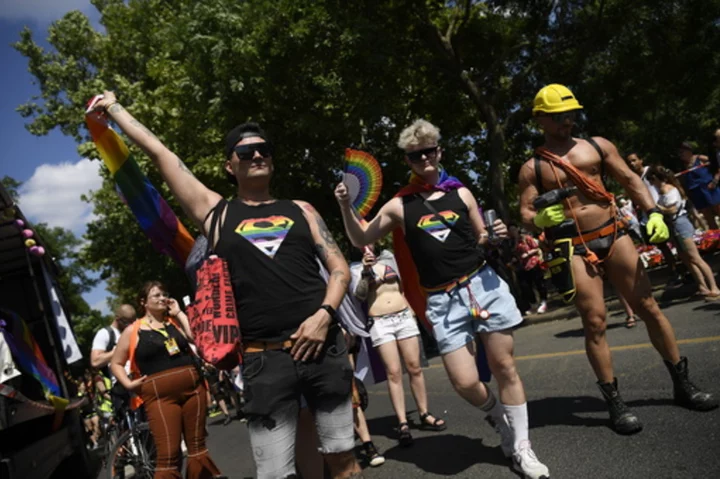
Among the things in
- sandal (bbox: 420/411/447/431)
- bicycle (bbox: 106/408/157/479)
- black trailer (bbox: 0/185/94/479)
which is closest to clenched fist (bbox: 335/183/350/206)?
black trailer (bbox: 0/185/94/479)

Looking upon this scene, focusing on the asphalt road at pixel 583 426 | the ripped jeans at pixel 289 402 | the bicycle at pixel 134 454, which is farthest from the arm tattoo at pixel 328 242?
the bicycle at pixel 134 454

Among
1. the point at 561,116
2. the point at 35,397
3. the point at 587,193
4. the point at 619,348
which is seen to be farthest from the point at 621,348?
the point at 35,397

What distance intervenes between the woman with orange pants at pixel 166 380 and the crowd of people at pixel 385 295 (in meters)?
0.01

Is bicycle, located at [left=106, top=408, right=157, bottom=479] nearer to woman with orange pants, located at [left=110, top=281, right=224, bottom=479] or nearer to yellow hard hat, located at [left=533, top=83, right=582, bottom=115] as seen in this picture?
woman with orange pants, located at [left=110, top=281, right=224, bottom=479]

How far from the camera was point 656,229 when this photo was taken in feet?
14.3

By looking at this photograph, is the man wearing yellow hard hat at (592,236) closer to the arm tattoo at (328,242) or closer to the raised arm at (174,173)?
the arm tattoo at (328,242)

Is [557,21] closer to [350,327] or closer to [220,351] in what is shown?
[350,327]

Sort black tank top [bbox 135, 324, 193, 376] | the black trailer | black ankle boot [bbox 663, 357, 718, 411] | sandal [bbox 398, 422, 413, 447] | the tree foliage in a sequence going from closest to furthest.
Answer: the black trailer < black ankle boot [bbox 663, 357, 718, 411] < black tank top [bbox 135, 324, 193, 376] < sandal [bbox 398, 422, 413, 447] < the tree foliage

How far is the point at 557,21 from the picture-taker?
1497 centimetres

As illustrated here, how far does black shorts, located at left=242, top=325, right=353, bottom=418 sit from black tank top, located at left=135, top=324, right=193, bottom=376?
2.37 metres

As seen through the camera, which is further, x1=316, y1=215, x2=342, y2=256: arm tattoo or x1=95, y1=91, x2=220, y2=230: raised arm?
Result: x1=316, y1=215, x2=342, y2=256: arm tattoo

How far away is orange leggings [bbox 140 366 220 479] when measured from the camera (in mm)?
4715

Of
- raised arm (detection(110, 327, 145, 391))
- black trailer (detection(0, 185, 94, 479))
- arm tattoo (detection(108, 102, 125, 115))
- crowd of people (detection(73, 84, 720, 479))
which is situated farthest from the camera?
raised arm (detection(110, 327, 145, 391))

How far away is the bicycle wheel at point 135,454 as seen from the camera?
6.15 m
